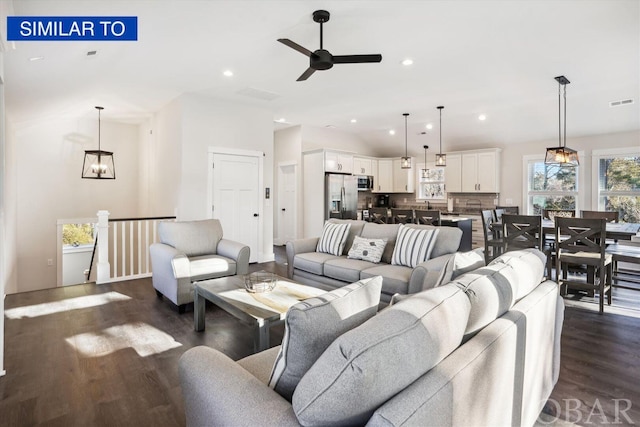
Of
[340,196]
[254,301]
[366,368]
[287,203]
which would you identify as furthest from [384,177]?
[366,368]

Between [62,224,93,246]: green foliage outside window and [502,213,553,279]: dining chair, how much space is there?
317 inches

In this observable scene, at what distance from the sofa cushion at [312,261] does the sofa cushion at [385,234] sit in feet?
1.73

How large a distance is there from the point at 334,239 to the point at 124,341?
2.49m

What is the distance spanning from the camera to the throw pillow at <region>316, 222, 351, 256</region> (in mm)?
4375

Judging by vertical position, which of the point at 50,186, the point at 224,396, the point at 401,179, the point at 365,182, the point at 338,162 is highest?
the point at 338,162

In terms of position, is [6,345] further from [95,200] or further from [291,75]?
[95,200]

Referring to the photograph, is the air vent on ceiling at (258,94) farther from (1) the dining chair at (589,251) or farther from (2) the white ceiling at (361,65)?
(1) the dining chair at (589,251)

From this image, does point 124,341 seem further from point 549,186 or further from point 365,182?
point 549,186

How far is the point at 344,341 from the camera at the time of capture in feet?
3.15

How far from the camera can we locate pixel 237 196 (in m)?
A: 6.07

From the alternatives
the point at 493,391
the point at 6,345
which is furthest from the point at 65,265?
the point at 493,391

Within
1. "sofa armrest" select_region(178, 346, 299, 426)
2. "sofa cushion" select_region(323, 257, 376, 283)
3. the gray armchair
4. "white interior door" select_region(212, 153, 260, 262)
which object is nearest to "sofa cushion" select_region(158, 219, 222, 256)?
the gray armchair

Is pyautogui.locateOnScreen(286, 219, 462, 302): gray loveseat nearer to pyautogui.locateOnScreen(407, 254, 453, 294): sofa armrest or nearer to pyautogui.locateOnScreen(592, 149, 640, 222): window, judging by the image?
pyautogui.locateOnScreen(407, 254, 453, 294): sofa armrest

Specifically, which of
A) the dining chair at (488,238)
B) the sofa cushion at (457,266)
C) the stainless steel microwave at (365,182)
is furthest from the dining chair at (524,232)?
the stainless steel microwave at (365,182)
